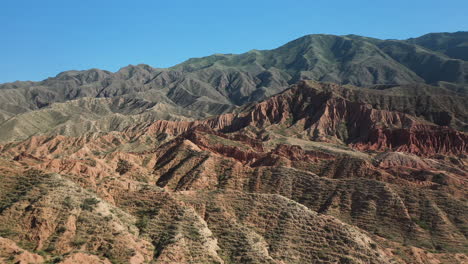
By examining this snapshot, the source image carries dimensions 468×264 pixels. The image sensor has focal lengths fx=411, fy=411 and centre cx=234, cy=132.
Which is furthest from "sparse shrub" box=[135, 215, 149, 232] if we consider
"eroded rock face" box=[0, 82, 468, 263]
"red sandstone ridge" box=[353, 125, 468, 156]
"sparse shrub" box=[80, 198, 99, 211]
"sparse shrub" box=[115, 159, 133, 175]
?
"red sandstone ridge" box=[353, 125, 468, 156]

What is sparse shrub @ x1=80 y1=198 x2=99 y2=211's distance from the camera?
4006cm

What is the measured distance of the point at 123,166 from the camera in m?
83.4

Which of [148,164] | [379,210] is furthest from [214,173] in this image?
[379,210]

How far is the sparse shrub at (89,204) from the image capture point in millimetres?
40062

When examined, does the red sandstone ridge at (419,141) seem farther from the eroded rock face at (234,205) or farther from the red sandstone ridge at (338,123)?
the eroded rock face at (234,205)

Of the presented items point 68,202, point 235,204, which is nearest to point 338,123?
point 235,204

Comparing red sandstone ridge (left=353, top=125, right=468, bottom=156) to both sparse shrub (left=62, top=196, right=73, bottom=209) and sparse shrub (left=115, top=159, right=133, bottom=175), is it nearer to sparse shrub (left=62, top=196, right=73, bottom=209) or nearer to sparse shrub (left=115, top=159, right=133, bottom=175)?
sparse shrub (left=115, top=159, right=133, bottom=175)

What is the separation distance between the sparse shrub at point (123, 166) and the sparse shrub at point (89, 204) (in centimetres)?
3957

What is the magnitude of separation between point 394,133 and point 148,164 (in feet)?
298

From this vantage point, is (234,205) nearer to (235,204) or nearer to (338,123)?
(235,204)

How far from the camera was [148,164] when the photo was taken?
291 ft

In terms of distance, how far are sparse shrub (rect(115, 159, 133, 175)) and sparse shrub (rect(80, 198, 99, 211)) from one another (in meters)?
39.6

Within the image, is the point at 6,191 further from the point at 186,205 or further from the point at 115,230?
the point at 186,205

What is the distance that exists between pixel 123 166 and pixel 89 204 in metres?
43.5
